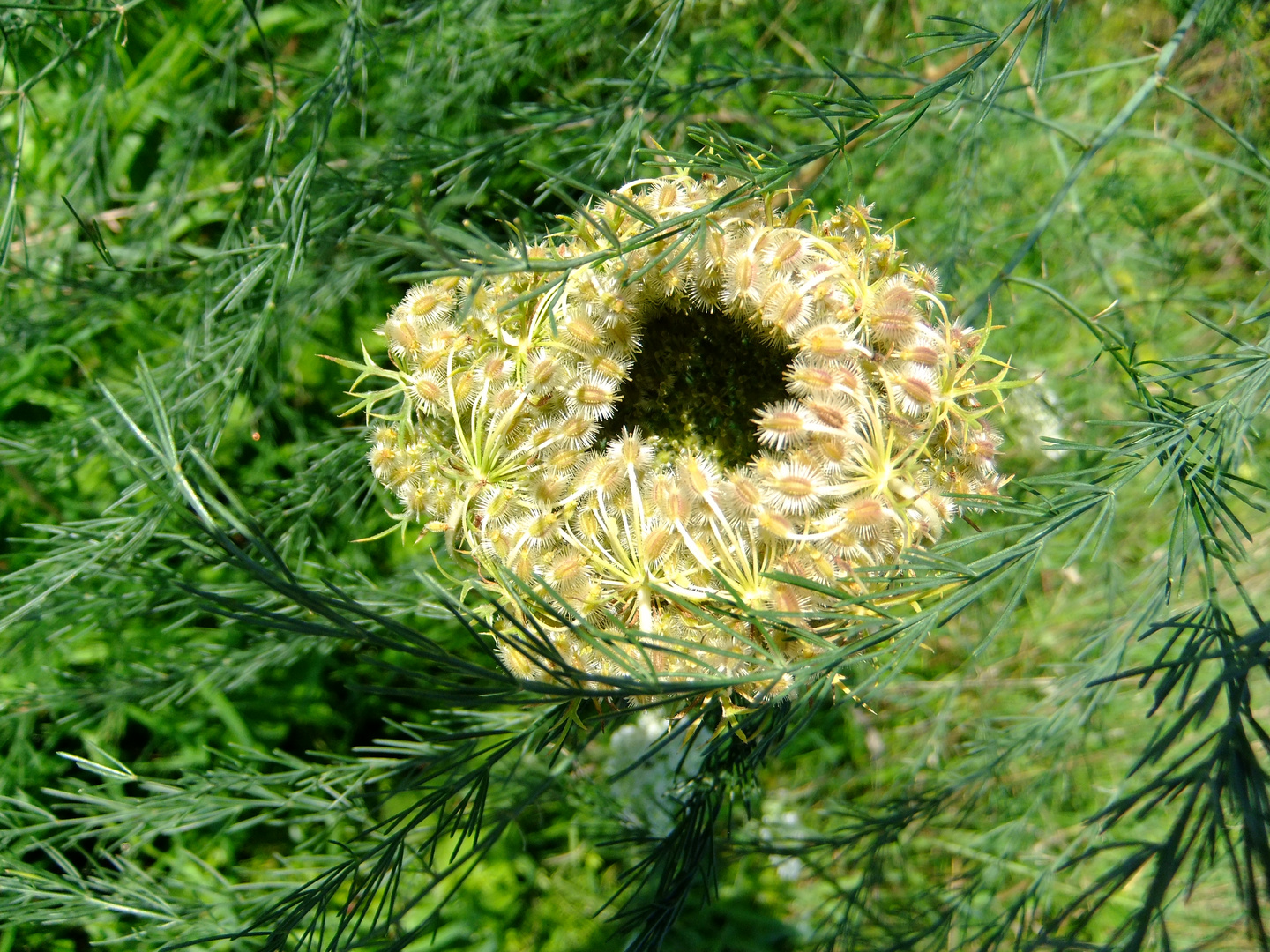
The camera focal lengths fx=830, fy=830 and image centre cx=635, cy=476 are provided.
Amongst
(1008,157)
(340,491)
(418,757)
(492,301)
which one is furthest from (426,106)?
(1008,157)

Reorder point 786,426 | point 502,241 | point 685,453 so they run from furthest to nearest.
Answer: point 502,241
point 685,453
point 786,426

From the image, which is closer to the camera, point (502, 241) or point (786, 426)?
point (786, 426)

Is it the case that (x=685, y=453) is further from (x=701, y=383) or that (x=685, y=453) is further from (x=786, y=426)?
(x=786, y=426)

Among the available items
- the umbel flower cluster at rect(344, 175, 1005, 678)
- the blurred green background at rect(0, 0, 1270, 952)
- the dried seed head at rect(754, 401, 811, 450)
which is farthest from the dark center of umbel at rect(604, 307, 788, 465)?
the blurred green background at rect(0, 0, 1270, 952)

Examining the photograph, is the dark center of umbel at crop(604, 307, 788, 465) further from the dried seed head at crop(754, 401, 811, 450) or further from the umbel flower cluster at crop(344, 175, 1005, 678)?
the dried seed head at crop(754, 401, 811, 450)

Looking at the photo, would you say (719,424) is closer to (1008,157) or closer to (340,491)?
(340,491)

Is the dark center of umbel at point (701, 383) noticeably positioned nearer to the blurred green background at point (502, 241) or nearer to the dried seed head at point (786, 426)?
the dried seed head at point (786, 426)

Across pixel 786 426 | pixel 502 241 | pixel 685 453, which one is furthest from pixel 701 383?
pixel 502 241
